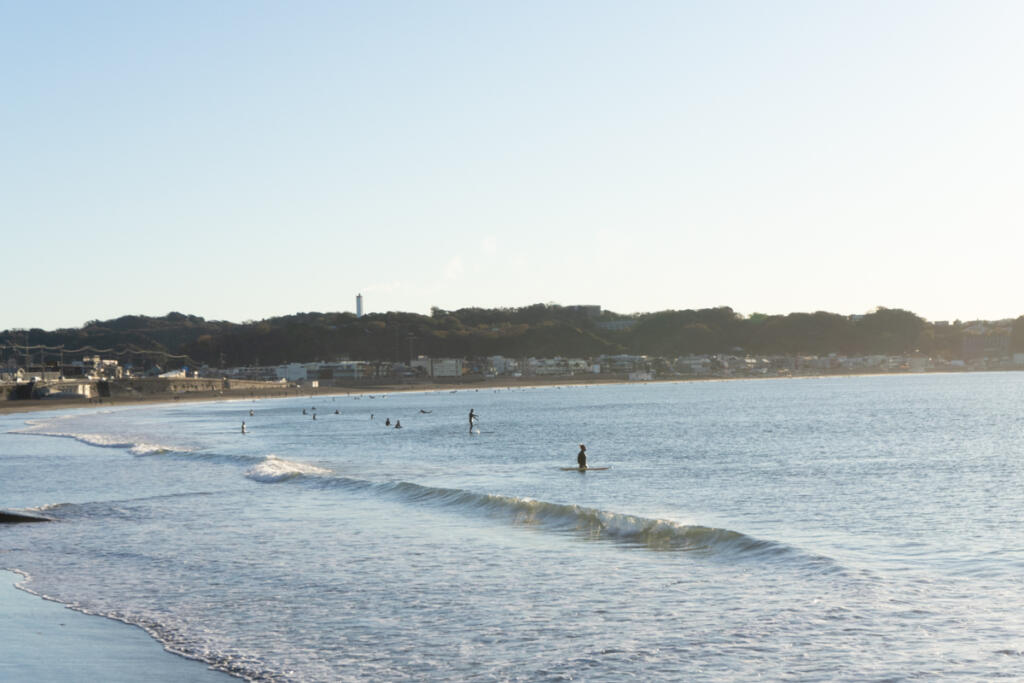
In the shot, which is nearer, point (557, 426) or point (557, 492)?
point (557, 492)

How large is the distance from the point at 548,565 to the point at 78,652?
9.38 meters

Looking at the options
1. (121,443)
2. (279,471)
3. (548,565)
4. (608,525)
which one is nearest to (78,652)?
(548,565)

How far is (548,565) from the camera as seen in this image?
64.2 feet

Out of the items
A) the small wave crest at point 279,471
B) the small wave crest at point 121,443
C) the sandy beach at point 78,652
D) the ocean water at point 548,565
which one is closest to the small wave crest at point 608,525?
the ocean water at point 548,565

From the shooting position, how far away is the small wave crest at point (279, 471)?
129 ft

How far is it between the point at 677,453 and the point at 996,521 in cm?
2909

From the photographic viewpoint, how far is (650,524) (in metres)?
24.4

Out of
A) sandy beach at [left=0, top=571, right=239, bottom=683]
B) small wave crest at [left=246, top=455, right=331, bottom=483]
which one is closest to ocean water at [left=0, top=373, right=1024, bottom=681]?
small wave crest at [left=246, top=455, right=331, bottom=483]

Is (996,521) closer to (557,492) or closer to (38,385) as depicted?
(557,492)

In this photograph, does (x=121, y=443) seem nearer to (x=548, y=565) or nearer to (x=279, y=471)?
(x=279, y=471)

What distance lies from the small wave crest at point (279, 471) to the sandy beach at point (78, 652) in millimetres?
23158

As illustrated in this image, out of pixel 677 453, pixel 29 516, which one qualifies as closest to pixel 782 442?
pixel 677 453

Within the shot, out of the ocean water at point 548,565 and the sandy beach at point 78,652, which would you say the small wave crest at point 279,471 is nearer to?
the ocean water at point 548,565

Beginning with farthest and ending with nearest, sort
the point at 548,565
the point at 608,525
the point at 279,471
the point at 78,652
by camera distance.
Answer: the point at 279,471, the point at 608,525, the point at 548,565, the point at 78,652
